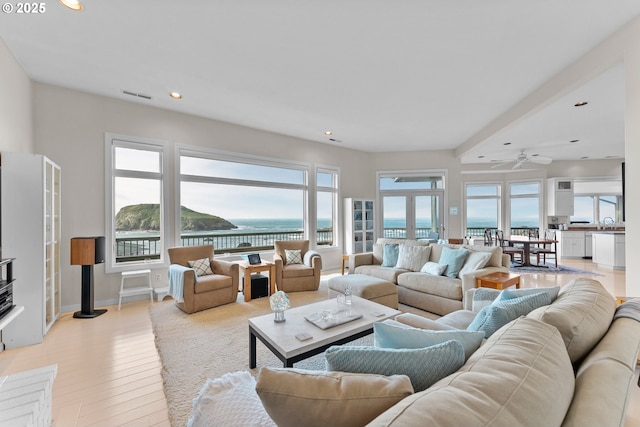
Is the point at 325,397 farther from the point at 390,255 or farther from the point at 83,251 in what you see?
the point at 83,251

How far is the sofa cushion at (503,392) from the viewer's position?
1.95 feet

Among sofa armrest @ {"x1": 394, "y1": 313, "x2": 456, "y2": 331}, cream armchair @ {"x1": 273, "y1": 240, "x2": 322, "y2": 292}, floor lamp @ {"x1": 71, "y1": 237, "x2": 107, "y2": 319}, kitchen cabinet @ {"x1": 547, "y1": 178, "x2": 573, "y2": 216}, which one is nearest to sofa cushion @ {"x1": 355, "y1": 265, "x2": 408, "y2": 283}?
cream armchair @ {"x1": 273, "y1": 240, "x2": 322, "y2": 292}

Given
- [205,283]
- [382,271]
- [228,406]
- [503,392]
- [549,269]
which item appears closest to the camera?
[503,392]

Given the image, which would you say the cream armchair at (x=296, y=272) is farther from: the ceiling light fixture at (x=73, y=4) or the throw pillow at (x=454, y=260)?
the ceiling light fixture at (x=73, y=4)

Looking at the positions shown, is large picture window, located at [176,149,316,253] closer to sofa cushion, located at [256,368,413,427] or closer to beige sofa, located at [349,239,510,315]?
beige sofa, located at [349,239,510,315]

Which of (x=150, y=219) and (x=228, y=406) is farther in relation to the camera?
(x=150, y=219)

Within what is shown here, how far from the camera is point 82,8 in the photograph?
228cm

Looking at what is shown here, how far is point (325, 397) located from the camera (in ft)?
2.39

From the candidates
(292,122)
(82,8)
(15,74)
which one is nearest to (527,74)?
(292,122)

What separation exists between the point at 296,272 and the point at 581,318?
149 inches

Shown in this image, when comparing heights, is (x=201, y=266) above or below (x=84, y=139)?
below

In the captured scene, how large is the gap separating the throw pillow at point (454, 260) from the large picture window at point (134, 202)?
4303 mm

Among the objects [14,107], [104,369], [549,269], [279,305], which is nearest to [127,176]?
[14,107]

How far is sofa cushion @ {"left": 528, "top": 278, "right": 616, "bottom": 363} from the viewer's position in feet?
3.39
